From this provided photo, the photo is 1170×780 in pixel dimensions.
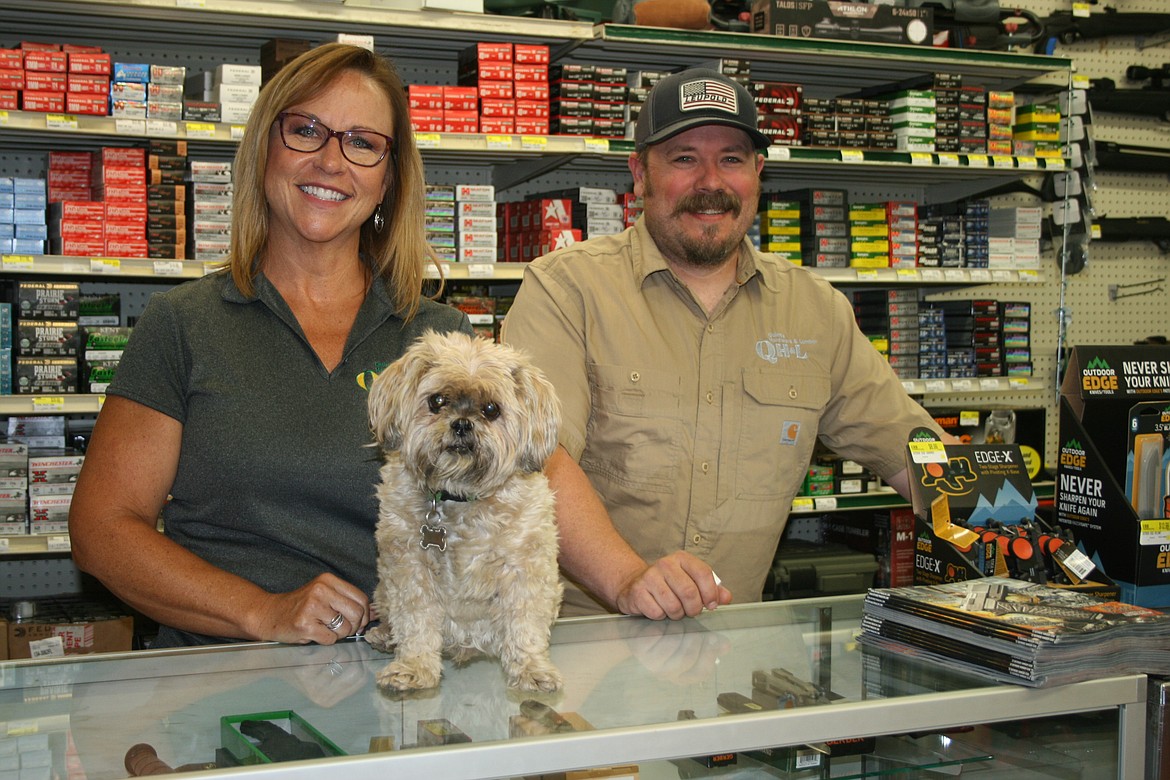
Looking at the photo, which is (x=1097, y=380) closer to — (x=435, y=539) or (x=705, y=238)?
(x=705, y=238)

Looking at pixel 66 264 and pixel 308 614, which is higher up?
pixel 66 264

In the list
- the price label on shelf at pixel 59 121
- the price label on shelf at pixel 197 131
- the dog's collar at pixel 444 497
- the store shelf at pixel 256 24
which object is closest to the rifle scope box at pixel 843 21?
the store shelf at pixel 256 24

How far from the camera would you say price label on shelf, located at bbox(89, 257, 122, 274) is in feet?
12.6

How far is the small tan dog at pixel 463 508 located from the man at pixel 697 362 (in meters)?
0.80

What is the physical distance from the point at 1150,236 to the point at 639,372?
188 inches

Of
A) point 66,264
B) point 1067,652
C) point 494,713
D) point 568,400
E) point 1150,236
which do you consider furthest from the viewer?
point 1150,236

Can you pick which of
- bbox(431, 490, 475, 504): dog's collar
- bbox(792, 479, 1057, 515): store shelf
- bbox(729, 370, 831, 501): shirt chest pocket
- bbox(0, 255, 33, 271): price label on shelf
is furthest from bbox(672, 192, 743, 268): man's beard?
bbox(0, 255, 33, 271): price label on shelf

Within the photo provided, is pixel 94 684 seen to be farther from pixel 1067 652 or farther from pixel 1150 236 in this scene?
pixel 1150 236

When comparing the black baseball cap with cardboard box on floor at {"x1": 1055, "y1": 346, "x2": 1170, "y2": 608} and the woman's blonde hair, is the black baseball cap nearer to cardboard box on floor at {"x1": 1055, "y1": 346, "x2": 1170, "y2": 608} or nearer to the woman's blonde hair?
the woman's blonde hair

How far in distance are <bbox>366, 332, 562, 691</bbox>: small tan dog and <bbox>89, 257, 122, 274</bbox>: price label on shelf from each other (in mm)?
2769

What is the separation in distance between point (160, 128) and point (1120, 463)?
3.31 meters

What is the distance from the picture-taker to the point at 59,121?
3.77 metres

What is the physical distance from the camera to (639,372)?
240cm

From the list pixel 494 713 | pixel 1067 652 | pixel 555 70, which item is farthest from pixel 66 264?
pixel 1067 652
